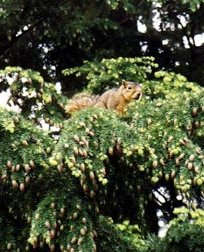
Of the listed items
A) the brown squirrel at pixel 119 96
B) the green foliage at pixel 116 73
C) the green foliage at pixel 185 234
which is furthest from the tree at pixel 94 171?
the green foliage at pixel 116 73

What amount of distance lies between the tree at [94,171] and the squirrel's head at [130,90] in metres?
1.03

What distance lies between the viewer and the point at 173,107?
509cm

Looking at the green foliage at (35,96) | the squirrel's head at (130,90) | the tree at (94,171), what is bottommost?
the tree at (94,171)

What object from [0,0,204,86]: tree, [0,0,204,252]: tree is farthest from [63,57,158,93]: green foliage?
[0,0,204,86]: tree

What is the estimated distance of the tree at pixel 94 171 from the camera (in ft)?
15.3

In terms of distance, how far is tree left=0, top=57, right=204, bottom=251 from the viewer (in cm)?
467

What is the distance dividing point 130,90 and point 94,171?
6.56ft

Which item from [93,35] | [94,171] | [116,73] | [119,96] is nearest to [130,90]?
[119,96]

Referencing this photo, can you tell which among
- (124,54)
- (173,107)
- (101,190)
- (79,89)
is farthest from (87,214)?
(124,54)

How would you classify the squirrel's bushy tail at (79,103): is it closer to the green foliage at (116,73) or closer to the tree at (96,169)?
the tree at (96,169)

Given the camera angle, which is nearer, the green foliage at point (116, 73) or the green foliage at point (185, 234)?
the green foliage at point (185, 234)

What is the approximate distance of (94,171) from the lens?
4707 millimetres

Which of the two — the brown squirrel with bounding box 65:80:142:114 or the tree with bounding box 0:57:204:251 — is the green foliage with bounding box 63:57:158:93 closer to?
the brown squirrel with bounding box 65:80:142:114

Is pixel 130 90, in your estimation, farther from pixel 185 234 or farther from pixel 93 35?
pixel 93 35
